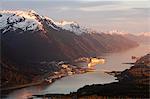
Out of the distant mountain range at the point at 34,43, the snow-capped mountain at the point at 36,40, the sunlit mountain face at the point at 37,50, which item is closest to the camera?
the sunlit mountain face at the point at 37,50

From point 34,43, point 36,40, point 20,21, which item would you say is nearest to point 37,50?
point 34,43

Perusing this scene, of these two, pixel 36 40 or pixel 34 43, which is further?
pixel 36 40

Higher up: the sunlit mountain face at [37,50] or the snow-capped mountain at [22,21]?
the snow-capped mountain at [22,21]

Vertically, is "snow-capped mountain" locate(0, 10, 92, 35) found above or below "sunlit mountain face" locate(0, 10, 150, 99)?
above

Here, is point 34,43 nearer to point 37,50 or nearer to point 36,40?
point 36,40

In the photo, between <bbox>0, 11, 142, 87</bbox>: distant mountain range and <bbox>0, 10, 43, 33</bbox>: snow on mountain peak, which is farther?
<bbox>0, 10, 43, 33</bbox>: snow on mountain peak

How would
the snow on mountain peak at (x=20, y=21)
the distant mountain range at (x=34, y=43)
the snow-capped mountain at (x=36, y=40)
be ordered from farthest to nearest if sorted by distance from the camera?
the snow on mountain peak at (x=20, y=21) → the snow-capped mountain at (x=36, y=40) → the distant mountain range at (x=34, y=43)

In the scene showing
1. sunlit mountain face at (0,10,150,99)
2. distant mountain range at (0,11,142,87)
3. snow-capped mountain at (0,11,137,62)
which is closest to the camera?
sunlit mountain face at (0,10,150,99)

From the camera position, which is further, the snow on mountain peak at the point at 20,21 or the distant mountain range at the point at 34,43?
the snow on mountain peak at the point at 20,21
